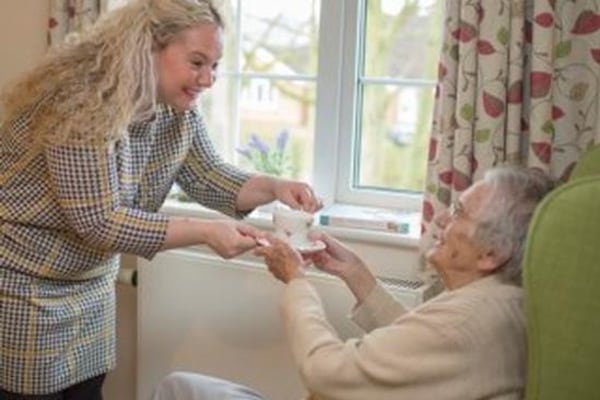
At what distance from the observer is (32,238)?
68.6 inches

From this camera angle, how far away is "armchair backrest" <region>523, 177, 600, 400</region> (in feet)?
3.42

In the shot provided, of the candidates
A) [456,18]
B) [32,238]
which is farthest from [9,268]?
[456,18]

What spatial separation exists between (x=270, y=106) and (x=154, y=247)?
37.8 inches

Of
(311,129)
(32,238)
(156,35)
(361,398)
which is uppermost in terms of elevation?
(156,35)

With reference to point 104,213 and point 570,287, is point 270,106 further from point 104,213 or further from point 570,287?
point 570,287

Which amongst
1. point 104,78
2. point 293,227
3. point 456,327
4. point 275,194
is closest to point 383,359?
point 456,327

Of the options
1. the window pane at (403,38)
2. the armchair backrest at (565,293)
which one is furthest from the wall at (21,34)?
the armchair backrest at (565,293)

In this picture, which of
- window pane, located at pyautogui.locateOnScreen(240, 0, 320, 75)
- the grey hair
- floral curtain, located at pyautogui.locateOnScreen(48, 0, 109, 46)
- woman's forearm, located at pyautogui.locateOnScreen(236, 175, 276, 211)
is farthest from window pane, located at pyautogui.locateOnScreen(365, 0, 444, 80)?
the grey hair

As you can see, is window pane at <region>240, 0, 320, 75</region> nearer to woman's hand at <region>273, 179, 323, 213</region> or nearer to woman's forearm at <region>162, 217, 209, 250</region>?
woman's hand at <region>273, 179, 323, 213</region>

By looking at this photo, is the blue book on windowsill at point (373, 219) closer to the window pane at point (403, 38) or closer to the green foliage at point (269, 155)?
the green foliage at point (269, 155)

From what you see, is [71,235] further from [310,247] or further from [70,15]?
[70,15]

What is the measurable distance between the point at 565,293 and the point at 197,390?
0.98m

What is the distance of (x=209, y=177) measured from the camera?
6.62ft

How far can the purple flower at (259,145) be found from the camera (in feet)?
8.36
